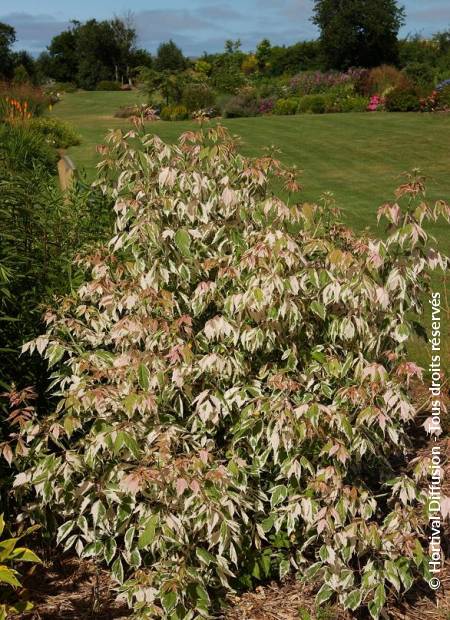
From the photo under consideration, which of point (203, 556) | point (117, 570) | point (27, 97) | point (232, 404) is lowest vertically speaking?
point (117, 570)

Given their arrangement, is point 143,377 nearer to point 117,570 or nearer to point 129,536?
point 129,536

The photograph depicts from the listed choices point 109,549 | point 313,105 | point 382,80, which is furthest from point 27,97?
point 109,549

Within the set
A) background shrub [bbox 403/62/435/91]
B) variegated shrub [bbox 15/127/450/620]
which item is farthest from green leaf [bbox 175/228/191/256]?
background shrub [bbox 403/62/435/91]

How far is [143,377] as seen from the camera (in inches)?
138

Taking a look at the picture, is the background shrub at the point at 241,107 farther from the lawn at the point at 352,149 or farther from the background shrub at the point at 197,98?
the lawn at the point at 352,149

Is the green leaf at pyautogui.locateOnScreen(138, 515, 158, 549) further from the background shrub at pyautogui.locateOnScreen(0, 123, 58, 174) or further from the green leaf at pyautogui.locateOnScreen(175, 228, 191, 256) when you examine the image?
the background shrub at pyautogui.locateOnScreen(0, 123, 58, 174)

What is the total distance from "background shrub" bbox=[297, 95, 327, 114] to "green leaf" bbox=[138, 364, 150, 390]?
846 inches

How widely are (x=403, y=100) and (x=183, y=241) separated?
19.6m

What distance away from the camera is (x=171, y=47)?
134 ft

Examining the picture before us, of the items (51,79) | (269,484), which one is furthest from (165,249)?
(51,79)

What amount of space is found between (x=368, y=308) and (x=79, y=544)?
1868mm

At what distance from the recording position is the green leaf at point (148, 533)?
316 cm

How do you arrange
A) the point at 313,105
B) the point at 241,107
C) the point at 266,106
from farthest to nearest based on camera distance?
the point at 266,106 → the point at 241,107 → the point at 313,105

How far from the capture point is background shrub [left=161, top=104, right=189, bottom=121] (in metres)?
22.1
